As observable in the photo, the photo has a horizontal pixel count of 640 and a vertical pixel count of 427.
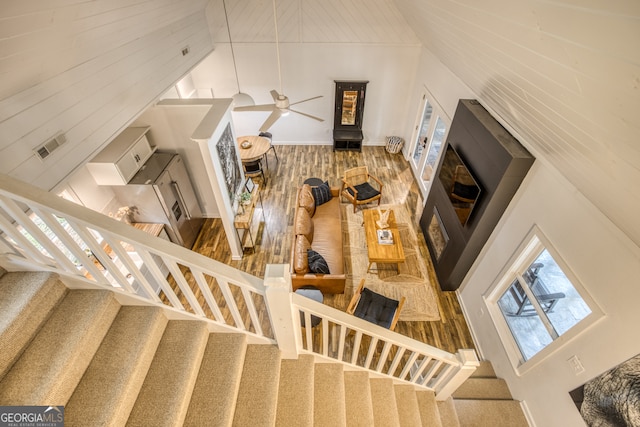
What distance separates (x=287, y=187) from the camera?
258 inches

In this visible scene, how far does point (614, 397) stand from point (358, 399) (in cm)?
182

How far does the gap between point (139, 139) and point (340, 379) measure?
413 centimetres

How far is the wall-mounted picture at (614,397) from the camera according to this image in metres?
1.86

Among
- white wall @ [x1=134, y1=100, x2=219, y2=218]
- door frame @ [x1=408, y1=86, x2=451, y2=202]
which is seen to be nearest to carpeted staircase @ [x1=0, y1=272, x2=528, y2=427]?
white wall @ [x1=134, y1=100, x2=219, y2=218]

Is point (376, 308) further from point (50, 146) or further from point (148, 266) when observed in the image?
point (50, 146)

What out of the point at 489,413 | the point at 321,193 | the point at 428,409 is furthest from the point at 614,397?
the point at 321,193

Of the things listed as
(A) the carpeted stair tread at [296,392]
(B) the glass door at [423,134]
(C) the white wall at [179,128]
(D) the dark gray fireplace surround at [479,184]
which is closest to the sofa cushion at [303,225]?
(C) the white wall at [179,128]

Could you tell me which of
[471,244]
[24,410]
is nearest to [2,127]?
[24,410]

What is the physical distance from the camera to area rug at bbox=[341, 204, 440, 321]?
4228 mm

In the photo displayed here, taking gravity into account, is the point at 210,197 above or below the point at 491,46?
below

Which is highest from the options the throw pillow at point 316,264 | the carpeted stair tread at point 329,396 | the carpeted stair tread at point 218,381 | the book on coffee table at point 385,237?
the carpeted stair tread at point 218,381

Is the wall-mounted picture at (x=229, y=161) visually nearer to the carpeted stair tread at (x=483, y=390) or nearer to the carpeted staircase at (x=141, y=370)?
the carpeted staircase at (x=141, y=370)

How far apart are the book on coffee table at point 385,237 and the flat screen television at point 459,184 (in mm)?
1132

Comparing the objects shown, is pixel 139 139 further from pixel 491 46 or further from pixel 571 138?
pixel 571 138
